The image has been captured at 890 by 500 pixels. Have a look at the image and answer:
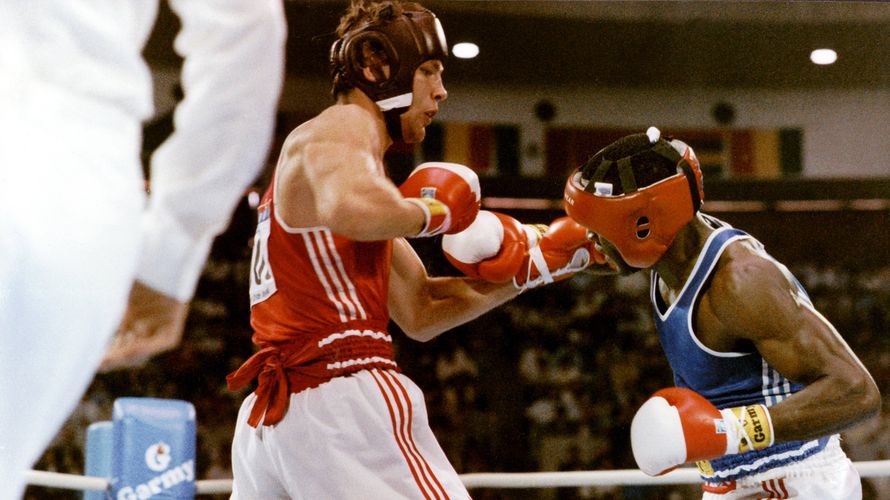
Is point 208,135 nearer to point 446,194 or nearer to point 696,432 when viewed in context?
point 446,194

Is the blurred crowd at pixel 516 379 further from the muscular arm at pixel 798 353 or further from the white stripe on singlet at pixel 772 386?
the muscular arm at pixel 798 353

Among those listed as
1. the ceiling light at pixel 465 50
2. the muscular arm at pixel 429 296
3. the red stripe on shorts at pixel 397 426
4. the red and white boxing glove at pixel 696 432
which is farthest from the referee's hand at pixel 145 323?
the ceiling light at pixel 465 50

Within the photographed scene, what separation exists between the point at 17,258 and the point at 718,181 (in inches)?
231

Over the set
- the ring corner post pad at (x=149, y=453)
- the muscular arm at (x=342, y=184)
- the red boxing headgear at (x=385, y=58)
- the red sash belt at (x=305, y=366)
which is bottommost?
the ring corner post pad at (x=149, y=453)

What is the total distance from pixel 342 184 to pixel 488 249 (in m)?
0.58

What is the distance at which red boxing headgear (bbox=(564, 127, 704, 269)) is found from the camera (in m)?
2.00

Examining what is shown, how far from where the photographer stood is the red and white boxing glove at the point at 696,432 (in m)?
1.76

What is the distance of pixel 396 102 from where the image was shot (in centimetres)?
202

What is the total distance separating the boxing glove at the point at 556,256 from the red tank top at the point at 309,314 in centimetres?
45

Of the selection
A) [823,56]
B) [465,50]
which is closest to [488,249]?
[465,50]

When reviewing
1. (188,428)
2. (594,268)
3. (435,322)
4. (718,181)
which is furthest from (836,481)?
(718,181)

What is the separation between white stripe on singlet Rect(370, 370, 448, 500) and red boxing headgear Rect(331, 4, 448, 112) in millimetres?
575

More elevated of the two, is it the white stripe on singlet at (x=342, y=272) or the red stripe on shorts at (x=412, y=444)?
the white stripe on singlet at (x=342, y=272)

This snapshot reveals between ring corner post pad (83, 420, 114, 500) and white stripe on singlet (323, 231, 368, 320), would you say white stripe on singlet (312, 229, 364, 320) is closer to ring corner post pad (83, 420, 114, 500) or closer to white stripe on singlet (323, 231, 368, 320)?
white stripe on singlet (323, 231, 368, 320)
